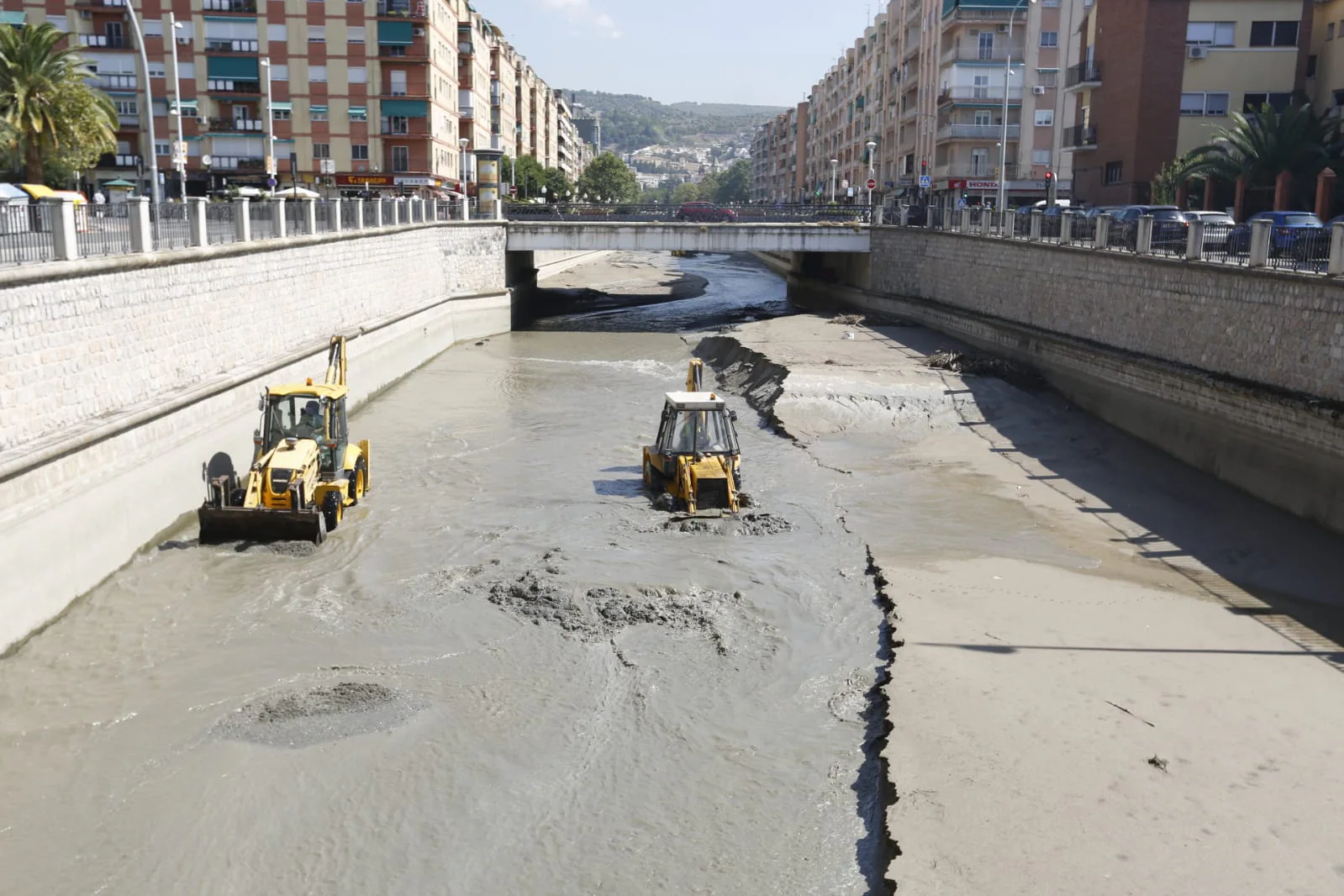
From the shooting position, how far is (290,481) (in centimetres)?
1816

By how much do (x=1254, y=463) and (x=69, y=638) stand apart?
18.9 m

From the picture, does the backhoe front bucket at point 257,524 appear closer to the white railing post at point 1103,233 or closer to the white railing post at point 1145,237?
the white railing post at point 1145,237

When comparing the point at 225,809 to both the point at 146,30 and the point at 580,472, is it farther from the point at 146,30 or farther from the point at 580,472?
the point at 146,30

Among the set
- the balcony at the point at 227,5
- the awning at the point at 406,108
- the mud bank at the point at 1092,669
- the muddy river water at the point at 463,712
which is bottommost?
the muddy river water at the point at 463,712

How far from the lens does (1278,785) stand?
1074cm

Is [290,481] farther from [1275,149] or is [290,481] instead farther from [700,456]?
[1275,149]

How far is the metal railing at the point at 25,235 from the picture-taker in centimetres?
1620

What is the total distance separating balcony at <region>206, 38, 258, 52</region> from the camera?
6444cm

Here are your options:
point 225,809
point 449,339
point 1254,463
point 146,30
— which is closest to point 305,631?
point 225,809

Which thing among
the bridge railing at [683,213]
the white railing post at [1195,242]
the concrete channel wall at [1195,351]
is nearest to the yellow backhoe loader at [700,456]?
the concrete channel wall at [1195,351]

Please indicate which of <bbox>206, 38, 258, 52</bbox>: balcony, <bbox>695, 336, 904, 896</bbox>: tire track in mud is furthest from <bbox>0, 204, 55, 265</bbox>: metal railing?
<bbox>206, 38, 258, 52</bbox>: balcony

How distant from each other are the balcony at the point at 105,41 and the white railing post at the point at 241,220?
147 feet

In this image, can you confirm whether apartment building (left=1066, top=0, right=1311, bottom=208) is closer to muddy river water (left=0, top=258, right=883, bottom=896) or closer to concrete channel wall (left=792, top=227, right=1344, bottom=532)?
concrete channel wall (left=792, top=227, right=1344, bottom=532)

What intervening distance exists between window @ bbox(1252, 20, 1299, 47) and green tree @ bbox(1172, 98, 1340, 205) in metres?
4.70
